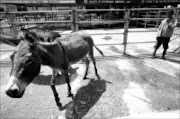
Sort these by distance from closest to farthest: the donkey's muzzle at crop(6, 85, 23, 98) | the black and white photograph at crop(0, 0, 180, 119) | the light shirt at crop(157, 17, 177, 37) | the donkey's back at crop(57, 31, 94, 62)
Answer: the donkey's muzzle at crop(6, 85, 23, 98) → the black and white photograph at crop(0, 0, 180, 119) → the donkey's back at crop(57, 31, 94, 62) → the light shirt at crop(157, 17, 177, 37)

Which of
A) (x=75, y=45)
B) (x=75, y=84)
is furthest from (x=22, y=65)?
(x=75, y=84)

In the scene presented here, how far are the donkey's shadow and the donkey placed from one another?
0.20 metres

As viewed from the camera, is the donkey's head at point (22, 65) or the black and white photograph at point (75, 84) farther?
A: the black and white photograph at point (75, 84)

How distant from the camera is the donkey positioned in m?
1.13

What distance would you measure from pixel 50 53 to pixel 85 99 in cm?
117

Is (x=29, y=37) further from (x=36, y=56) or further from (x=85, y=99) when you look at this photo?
(x=85, y=99)

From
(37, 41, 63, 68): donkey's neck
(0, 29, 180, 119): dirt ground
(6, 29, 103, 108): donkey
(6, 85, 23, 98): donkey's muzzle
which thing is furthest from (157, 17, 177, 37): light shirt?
(6, 85, 23, 98): donkey's muzzle

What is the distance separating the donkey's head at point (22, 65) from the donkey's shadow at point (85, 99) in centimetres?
103

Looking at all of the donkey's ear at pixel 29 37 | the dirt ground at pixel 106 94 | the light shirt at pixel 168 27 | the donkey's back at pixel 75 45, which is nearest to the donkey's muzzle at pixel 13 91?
the donkey's ear at pixel 29 37

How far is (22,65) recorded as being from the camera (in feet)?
3.76

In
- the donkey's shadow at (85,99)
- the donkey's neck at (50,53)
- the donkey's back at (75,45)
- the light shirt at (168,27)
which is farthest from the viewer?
the light shirt at (168,27)

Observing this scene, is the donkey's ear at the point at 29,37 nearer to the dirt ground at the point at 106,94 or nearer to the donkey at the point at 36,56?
the donkey at the point at 36,56

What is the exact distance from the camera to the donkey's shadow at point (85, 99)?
6.20ft

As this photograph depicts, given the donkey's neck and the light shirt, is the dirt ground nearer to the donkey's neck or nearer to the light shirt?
the donkey's neck
